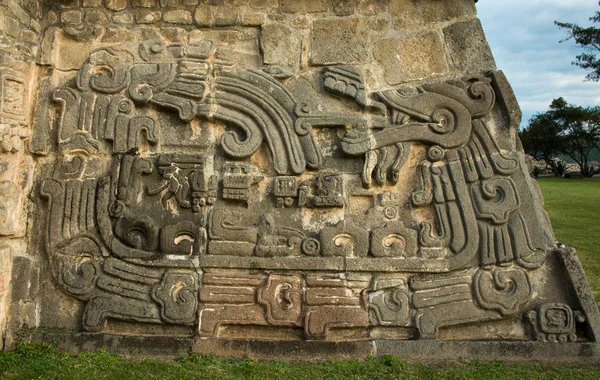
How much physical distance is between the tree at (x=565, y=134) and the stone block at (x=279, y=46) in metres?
27.7

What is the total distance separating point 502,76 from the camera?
4133 mm

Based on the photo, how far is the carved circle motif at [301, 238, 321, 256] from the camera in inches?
154

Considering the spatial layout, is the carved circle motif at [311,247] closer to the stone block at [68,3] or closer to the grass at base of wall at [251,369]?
the grass at base of wall at [251,369]

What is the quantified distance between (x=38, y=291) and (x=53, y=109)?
1.54 meters

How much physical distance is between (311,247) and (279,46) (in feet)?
5.73

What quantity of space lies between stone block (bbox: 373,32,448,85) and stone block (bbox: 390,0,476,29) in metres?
0.17

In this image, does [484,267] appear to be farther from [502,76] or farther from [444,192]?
[502,76]

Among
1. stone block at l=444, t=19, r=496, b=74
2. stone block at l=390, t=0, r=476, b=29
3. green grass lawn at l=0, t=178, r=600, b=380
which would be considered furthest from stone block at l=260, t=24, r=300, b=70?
green grass lawn at l=0, t=178, r=600, b=380

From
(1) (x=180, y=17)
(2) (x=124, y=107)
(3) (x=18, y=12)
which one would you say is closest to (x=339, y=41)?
(1) (x=180, y=17)

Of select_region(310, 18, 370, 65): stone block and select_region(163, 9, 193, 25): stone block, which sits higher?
select_region(163, 9, 193, 25): stone block

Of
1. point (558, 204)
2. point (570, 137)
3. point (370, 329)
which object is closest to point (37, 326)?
point (370, 329)

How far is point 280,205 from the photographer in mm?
4023

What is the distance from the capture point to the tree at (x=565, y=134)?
28.8 m

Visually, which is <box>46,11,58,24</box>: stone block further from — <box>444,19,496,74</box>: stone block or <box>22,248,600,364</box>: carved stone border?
<box>444,19,496,74</box>: stone block
